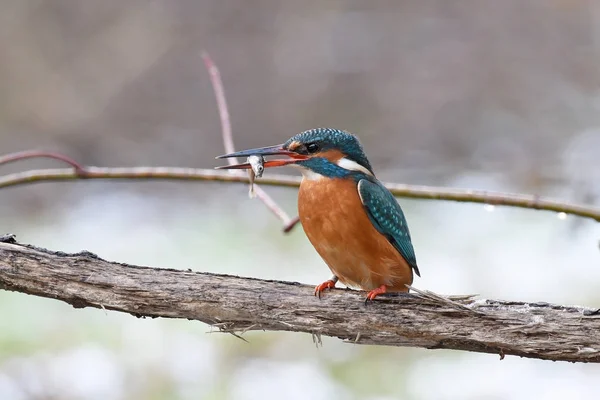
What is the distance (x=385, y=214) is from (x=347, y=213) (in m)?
0.13

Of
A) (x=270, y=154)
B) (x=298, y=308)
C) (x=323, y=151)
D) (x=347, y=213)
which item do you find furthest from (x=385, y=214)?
(x=298, y=308)

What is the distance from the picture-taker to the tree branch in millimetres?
2398

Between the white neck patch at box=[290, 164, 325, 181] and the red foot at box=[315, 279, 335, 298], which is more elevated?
the white neck patch at box=[290, 164, 325, 181]

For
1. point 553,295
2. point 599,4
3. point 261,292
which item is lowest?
point 261,292

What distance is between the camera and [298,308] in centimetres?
250

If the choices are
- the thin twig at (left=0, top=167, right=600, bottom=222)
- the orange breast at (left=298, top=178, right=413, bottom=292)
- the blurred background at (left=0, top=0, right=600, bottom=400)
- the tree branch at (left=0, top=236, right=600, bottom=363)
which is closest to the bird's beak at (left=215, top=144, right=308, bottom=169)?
the orange breast at (left=298, top=178, right=413, bottom=292)

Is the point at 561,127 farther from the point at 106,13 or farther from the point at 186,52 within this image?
the point at 106,13

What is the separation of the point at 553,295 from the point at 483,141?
3.15m

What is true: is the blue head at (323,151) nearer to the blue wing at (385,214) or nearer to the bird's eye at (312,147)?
the bird's eye at (312,147)

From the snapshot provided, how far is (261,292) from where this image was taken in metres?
2.48

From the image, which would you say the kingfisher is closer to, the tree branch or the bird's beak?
the bird's beak

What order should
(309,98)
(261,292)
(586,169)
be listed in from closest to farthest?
(261,292)
(586,169)
(309,98)

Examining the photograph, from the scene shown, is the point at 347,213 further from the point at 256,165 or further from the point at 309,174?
the point at 256,165

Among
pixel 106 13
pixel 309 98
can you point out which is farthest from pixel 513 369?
pixel 106 13
